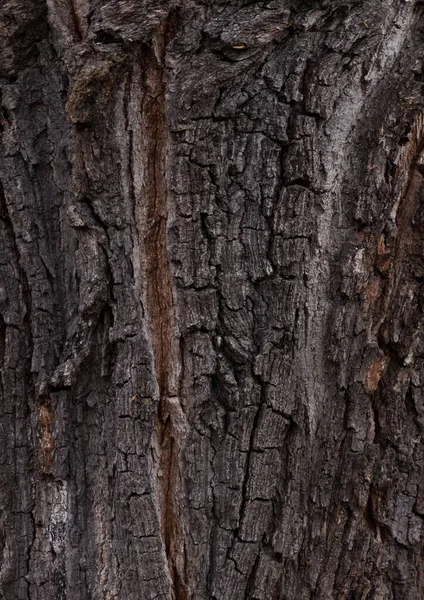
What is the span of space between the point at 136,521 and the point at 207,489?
0.19 meters

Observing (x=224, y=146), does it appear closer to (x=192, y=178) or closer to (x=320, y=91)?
(x=192, y=178)

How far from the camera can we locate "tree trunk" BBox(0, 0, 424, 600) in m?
1.40

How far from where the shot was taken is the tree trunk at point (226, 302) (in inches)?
55.2

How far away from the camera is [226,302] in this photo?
1419mm

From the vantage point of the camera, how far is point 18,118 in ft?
4.85

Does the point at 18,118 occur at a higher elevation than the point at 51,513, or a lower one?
higher

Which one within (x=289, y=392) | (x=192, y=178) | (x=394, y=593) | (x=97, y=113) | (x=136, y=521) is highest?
(x=97, y=113)

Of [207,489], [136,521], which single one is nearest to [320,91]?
[207,489]

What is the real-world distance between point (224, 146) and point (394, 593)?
3.94 ft

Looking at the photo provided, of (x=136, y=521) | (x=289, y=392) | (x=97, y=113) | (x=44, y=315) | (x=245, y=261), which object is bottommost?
(x=136, y=521)

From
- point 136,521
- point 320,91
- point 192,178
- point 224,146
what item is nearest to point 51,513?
point 136,521

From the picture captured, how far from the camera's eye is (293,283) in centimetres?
142

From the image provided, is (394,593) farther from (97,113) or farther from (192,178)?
(97,113)

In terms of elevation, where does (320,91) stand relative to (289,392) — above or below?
above
